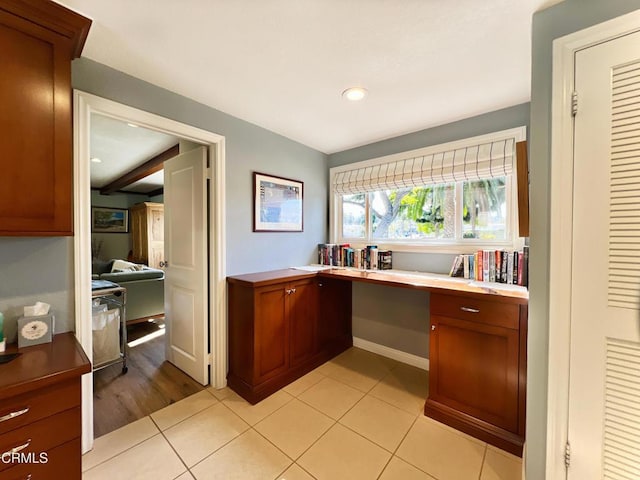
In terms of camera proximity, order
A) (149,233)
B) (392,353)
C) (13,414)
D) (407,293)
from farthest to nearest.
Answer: (149,233) → (392,353) → (407,293) → (13,414)

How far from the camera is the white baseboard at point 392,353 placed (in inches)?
97.5

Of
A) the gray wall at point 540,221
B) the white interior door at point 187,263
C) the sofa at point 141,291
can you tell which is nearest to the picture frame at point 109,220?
the sofa at point 141,291

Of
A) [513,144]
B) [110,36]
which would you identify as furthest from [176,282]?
[513,144]

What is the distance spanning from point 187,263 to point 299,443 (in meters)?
1.67

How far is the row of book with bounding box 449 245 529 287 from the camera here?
6.02 feet

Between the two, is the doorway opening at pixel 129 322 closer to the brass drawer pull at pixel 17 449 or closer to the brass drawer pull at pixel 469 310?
the brass drawer pull at pixel 17 449

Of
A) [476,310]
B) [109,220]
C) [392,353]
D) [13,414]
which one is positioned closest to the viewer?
[13,414]

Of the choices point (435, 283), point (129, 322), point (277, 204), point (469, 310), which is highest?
point (277, 204)

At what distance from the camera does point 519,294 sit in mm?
1536

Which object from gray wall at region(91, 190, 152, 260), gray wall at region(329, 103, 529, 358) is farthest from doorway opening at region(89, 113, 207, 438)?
gray wall at region(329, 103, 529, 358)

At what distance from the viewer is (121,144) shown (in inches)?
111

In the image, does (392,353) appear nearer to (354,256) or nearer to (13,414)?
(354,256)

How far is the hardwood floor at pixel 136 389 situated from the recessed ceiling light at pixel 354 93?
2612 millimetres

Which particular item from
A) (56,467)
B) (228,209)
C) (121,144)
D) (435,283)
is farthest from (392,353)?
(121,144)
